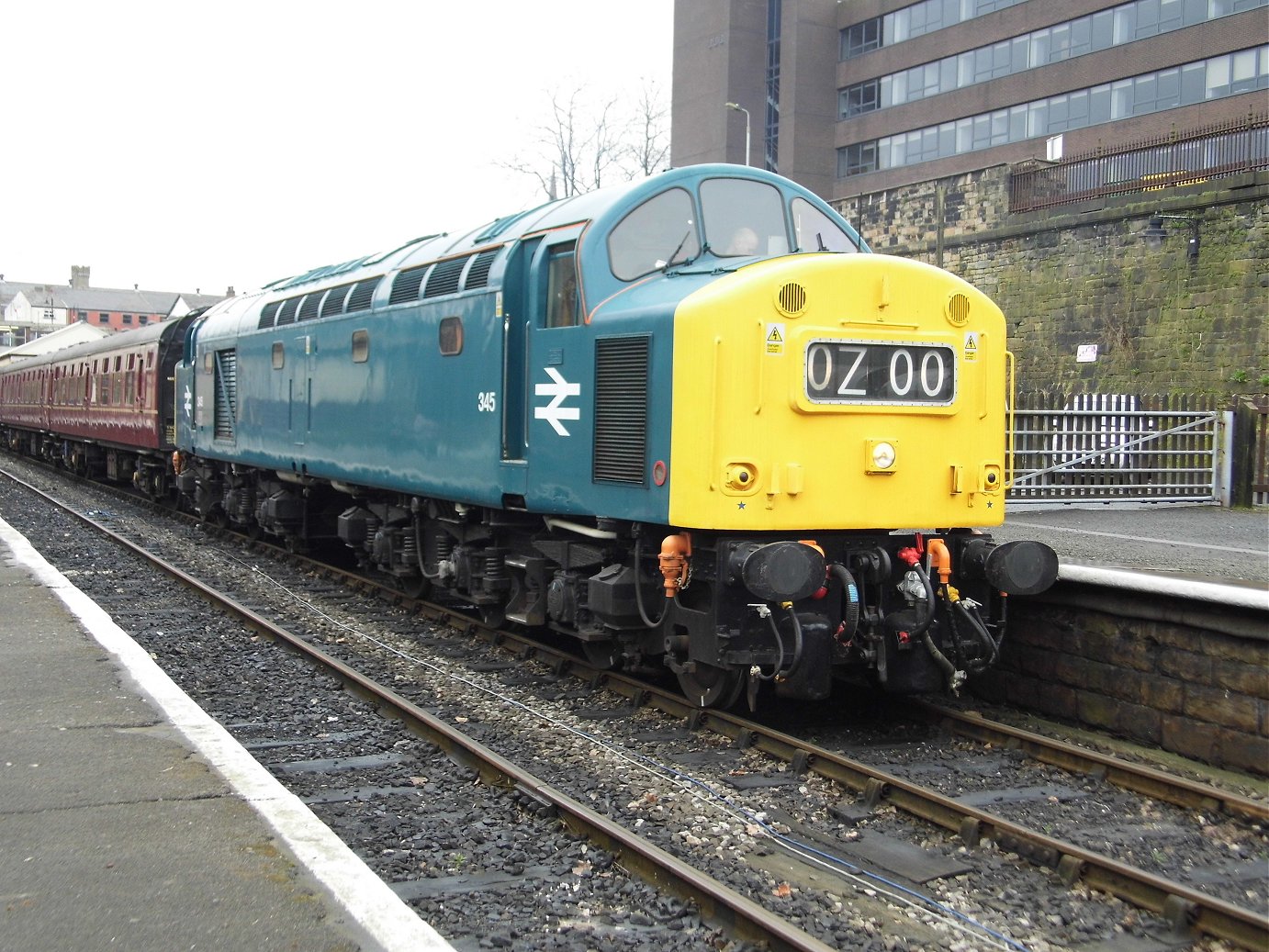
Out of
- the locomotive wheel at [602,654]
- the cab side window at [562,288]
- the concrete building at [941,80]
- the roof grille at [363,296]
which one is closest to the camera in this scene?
the cab side window at [562,288]

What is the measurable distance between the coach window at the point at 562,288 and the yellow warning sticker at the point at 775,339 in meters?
1.61

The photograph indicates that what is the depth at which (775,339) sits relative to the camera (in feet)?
22.7

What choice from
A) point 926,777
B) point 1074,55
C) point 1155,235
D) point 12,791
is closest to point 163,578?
point 12,791

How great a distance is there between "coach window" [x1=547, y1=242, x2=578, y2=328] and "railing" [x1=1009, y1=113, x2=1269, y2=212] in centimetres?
1957

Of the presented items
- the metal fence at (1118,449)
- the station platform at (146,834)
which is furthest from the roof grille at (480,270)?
the metal fence at (1118,449)

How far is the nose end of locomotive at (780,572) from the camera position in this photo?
21.6ft

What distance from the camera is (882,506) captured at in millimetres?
7297

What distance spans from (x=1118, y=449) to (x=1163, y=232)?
10.7 metres

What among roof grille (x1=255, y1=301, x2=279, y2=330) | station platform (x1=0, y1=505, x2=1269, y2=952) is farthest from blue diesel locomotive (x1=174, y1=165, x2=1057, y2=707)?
roof grille (x1=255, y1=301, x2=279, y2=330)

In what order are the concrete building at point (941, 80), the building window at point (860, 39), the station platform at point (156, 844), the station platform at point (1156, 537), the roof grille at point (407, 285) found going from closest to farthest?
the station platform at point (156, 844) < the station platform at point (1156, 537) < the roof grille at point (407, 285) < the concrete building at point (941, 80) < the building window at point (860, 39)

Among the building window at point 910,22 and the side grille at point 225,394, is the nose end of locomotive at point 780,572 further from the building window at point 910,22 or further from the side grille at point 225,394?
the building window at point 910,22

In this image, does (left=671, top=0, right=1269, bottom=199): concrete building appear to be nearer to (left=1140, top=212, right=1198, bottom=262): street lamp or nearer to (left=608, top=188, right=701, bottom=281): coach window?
(left=1140, top=212, right=1198, bottom=262): street lamp

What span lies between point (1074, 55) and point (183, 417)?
35122mm

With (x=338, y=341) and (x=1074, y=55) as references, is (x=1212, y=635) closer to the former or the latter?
(x=338, y=341)
